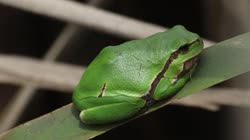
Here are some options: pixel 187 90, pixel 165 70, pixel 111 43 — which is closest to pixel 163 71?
pixel 165 70

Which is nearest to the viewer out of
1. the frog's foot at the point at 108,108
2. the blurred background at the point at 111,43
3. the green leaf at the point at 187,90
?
the green leaf at the point at 187,90

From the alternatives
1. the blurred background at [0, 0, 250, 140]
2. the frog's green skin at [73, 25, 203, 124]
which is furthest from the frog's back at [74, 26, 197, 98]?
the blurred background at [0, 0, 250, 140]

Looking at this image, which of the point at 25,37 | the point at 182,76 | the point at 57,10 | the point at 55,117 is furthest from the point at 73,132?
the point at 25,37

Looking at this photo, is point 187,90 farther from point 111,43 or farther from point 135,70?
point 111,43

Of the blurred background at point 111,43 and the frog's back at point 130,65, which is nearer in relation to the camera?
the frog's back at point 130,65

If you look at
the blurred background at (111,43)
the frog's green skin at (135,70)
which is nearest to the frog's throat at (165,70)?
the frog's green skin at (135,70)

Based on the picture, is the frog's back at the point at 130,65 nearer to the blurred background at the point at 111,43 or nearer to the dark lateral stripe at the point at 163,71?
the dark lateral stripe at the point at 163,71
